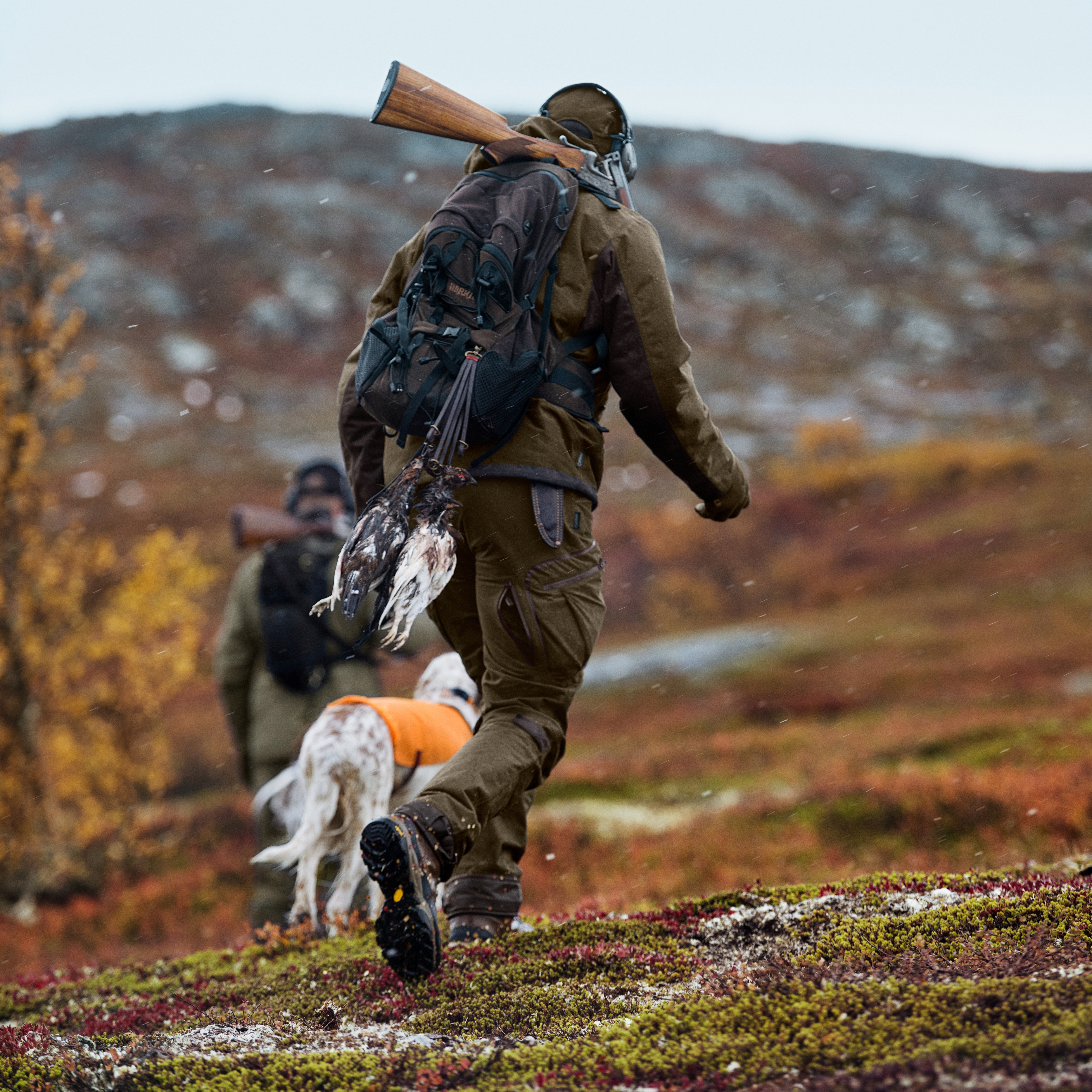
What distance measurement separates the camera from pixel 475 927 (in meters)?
3.91

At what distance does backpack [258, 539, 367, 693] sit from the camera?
619 centimetres

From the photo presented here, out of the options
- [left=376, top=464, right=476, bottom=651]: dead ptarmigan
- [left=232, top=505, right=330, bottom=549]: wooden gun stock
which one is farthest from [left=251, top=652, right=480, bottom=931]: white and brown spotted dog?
[left=232, top=505, right=330, bottom=549]: wooden gun stock

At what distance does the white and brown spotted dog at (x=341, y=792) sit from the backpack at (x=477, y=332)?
1.73 meters

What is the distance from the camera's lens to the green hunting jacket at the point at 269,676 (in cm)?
621

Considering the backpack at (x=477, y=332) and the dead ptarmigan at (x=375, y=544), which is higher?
the backpack at (x=477, y=332)

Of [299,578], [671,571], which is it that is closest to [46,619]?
[299,578]

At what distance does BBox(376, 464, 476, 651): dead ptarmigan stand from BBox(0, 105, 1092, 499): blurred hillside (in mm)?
32473

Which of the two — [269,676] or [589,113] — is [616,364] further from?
[269,676]

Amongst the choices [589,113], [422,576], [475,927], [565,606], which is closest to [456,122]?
[589,113]

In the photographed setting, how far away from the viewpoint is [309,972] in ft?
12.8

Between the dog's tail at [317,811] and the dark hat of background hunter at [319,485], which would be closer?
the dog's tail at [317,811]

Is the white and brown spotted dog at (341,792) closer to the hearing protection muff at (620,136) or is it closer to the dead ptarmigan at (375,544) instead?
the dead ptarmigan at (375,544)

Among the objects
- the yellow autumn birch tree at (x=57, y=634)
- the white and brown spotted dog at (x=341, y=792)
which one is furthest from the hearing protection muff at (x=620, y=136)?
the yellow autumn birch tree at (x=57, y=634)

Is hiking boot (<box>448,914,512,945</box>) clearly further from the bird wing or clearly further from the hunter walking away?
the bird wing
